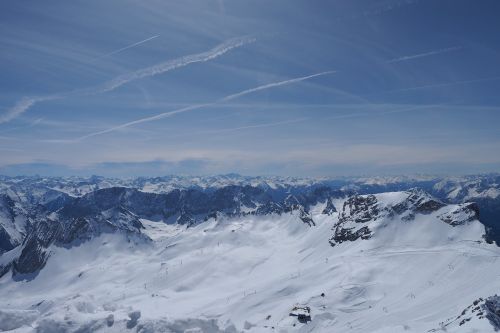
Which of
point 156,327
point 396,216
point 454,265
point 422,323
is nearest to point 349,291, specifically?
point 454,265

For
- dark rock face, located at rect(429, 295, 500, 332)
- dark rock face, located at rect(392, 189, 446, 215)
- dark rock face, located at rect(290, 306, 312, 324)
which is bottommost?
dark rock face, located at rect(290, 306, 312, 324)

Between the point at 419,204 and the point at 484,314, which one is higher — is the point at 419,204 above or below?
above

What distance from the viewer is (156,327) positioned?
10300cm

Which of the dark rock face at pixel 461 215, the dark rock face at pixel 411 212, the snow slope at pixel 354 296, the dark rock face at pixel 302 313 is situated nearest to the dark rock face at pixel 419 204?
the dark rock face at pixel 411 212

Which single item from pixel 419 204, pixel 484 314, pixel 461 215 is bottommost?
pixel 484 314

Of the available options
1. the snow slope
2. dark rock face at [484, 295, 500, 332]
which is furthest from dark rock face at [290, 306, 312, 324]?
dark rock face at [484, 295, 500, 332]

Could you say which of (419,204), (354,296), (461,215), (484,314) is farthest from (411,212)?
(484,314)

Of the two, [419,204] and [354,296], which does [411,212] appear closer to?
[419,204]

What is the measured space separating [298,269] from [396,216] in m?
46.4

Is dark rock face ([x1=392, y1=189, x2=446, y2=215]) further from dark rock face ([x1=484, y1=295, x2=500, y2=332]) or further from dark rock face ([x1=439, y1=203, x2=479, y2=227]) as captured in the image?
dark rock face ([x1=484, y1=295, x2=500, y2=332])

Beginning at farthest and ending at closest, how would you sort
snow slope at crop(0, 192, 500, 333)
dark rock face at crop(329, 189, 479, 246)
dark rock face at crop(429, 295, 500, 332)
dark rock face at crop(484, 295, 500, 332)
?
dark rock face at crop(329, 189, 479, 246), snow slope at crop(0, 192, 500, 333), dark rock face at crop(429, 295, 500, 332), dark rock face at crop(484, 295, 500, 332)

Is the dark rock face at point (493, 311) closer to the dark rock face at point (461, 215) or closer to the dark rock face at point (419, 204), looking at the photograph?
the dark rock face at point (461, 215)

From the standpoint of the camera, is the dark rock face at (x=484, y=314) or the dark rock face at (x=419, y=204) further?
the dark rock face at (x=419, y=204)

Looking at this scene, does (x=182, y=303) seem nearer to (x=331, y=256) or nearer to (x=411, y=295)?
(x=331, y=256)
